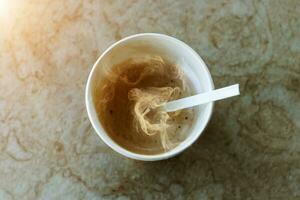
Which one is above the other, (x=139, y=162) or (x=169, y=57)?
(x=169, y=57)

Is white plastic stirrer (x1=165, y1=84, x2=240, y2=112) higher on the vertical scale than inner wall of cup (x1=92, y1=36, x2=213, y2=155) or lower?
lower

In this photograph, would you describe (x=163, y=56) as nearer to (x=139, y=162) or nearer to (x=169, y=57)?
(x=169, y=57)

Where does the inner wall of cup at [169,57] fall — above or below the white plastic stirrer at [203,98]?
above

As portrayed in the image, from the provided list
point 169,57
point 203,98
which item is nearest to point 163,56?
point 169,57
